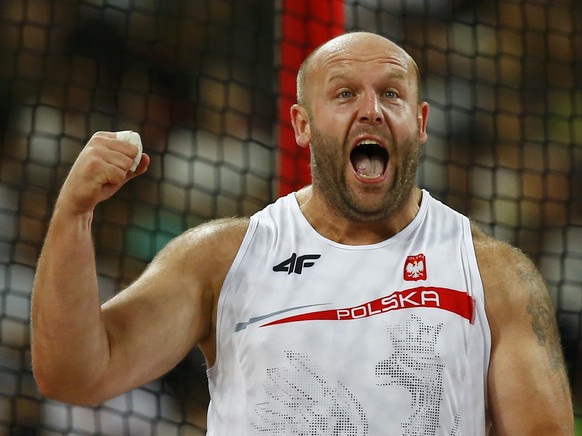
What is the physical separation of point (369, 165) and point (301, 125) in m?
0.18

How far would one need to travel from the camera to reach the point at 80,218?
1.64 m

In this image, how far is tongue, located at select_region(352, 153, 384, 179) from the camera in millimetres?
1965

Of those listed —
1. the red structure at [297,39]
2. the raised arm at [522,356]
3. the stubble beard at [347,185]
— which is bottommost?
the raised arm at [522,356]

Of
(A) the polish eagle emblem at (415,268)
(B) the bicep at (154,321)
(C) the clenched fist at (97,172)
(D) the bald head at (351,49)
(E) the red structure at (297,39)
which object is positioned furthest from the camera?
(E) the red structure at (297,39)

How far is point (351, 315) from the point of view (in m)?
1.86

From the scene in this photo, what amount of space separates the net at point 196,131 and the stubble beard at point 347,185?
1375mm

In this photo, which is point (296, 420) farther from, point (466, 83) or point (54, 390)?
point (466, 83)

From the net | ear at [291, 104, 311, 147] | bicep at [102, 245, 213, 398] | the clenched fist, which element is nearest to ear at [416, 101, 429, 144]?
ear at [291, 104, 311, 147]

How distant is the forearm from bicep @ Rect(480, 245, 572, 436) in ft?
2.18

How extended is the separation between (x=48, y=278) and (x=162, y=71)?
6.91ft

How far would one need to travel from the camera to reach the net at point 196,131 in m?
3.52

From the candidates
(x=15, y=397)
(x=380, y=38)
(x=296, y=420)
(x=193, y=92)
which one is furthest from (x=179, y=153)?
(x=296, y=420)

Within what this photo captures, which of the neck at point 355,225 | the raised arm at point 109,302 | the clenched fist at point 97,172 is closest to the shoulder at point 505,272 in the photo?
the neck at point 355,225

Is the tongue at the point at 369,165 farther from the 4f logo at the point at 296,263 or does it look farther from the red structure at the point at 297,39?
the red structure at the point at 297,39
